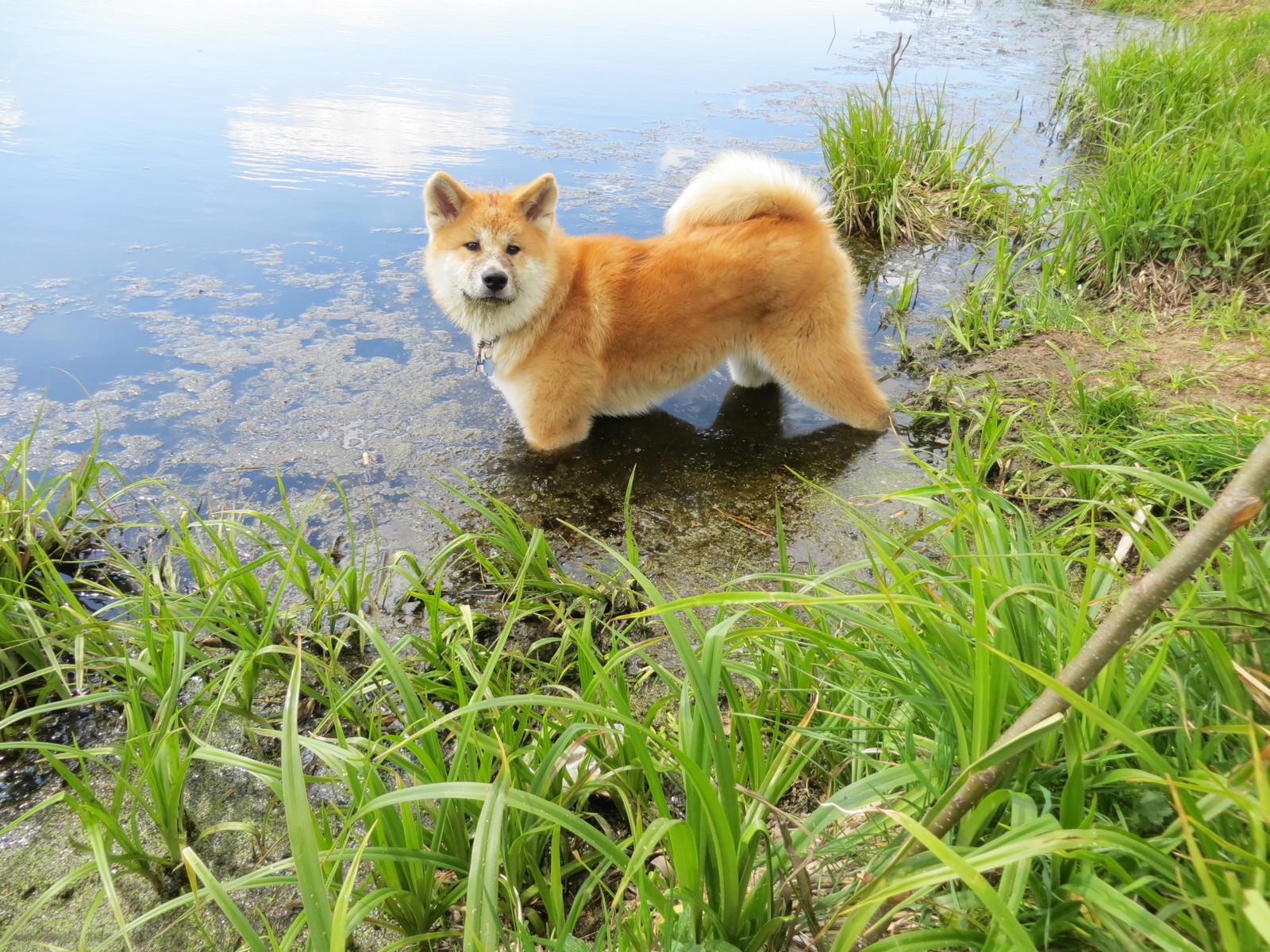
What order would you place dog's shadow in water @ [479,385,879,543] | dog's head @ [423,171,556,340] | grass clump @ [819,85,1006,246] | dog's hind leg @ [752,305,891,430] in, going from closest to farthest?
1. dog's shadow in water @ [479,385,879,543]
2. dog's head @ [423,171,556,340]
3. dog's hind leg @ [752,305,891,430]
4. grass clump @ [819,85,1006,246]

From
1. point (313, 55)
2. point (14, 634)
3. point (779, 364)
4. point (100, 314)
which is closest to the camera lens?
point (14, 634)

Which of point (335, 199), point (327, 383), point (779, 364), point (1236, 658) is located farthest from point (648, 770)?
point (335, 199)

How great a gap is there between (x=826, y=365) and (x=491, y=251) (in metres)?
1.77

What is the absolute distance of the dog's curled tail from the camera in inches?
143

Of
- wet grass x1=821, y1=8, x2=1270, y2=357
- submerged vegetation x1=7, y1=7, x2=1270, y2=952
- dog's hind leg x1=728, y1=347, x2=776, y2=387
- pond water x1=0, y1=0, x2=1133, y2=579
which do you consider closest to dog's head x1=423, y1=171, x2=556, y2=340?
pond water x1=0, y1=0, x2=1133, y2=579

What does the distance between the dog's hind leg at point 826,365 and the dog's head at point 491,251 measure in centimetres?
123

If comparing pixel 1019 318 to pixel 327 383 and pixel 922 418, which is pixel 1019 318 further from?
pixel 327 383

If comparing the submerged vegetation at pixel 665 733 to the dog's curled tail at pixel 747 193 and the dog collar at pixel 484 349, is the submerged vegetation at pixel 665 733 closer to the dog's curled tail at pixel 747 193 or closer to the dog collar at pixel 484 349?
the dog collar at pixel 484 349

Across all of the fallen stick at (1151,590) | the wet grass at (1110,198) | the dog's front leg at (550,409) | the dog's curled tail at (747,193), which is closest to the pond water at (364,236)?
the dog's front leg at (550,409)

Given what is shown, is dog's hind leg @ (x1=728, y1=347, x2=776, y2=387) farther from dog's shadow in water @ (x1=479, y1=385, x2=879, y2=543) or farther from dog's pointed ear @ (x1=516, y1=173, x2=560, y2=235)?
dog's pointed ear @ (x1=516, y1=173, x2=560, y2=235)

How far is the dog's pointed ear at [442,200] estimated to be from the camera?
11.2ft

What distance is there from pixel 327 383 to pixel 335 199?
2736 mm

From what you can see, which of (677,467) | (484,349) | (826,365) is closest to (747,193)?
(826,365)

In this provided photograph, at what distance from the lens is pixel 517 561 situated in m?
2.70
